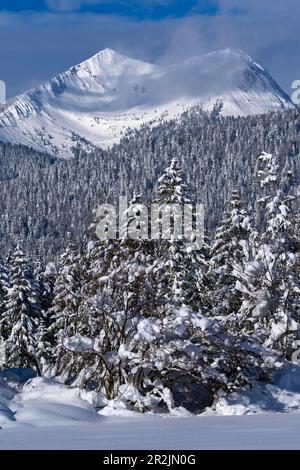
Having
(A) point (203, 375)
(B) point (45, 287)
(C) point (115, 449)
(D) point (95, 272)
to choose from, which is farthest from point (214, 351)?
→ (B) point (45, 287)

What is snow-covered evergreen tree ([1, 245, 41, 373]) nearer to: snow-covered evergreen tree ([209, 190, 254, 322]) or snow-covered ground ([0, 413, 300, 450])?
snow-covered evergreen tree ([209, 190, 254, 322])

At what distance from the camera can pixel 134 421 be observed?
15062 mm

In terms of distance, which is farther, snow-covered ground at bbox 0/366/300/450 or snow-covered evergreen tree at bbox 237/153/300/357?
snow-covered evergreen tree at bbox 237/153/300/357

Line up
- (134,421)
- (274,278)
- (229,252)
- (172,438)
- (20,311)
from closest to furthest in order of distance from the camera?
(172,438) → (134,421) → (274,278) → (229,252) → (20,311)

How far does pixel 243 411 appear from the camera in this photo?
1698cm

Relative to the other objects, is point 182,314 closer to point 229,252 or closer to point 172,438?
point 172,438

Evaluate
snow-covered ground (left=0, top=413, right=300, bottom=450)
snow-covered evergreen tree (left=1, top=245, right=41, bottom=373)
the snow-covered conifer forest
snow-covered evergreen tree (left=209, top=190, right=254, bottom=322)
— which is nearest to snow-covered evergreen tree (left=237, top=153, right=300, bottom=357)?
the snow-covered conifer forest

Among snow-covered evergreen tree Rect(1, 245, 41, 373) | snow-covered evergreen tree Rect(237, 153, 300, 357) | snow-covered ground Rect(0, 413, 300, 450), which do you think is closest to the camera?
snow-covered ground Rect(0, 413, 300, 450)

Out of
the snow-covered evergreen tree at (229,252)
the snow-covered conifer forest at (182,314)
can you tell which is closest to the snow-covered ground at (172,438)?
the snow-covered conifer forest at (182,314)

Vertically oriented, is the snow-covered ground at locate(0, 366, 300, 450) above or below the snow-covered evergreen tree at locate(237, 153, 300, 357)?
below

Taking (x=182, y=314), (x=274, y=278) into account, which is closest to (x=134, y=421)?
(x=182, y=314)

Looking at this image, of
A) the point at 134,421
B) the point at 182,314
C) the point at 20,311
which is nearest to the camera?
the point at 134,421

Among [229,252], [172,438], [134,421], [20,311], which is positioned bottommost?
[134,421]

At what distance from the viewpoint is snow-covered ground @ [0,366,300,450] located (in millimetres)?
9375
